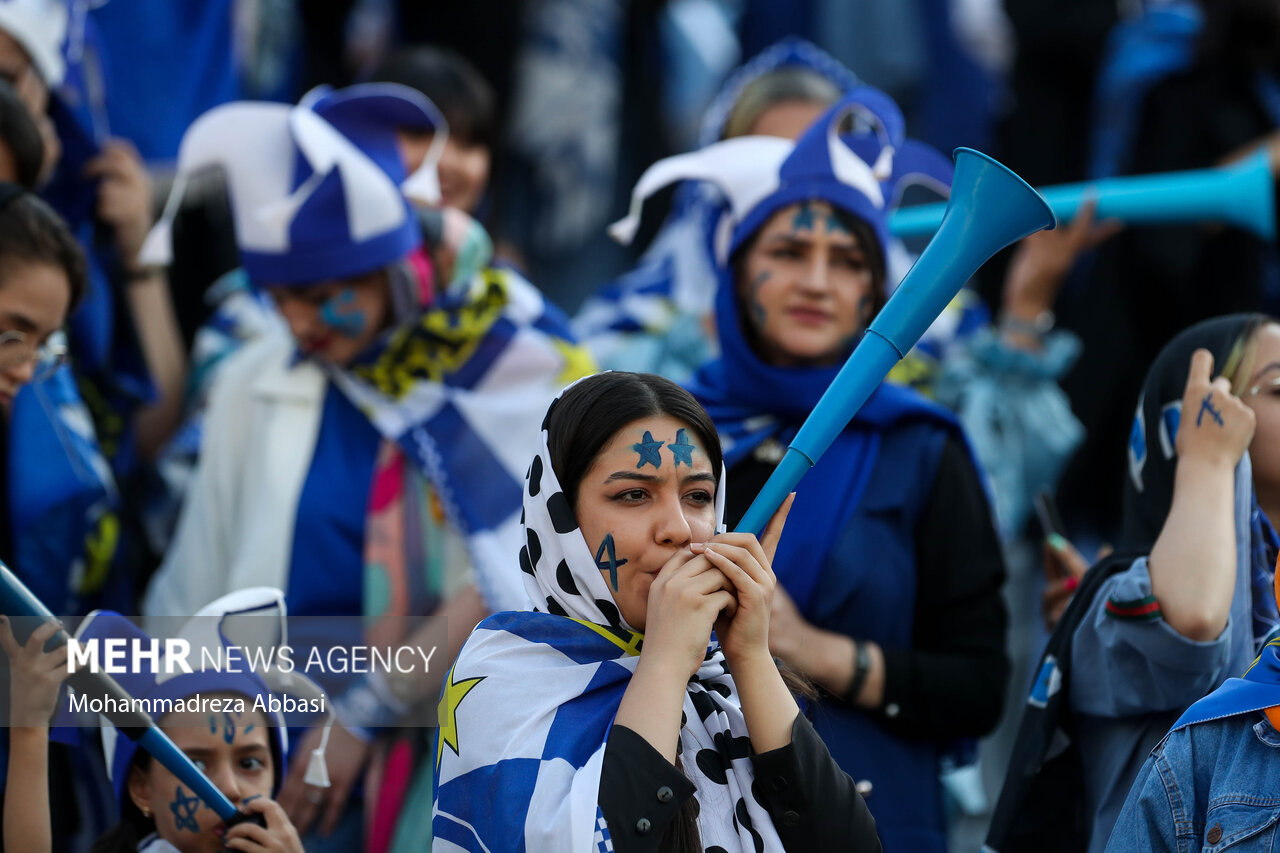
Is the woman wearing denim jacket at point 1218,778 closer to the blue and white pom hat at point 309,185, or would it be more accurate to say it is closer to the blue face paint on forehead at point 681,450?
the blue face paint on forehead at point 681,450

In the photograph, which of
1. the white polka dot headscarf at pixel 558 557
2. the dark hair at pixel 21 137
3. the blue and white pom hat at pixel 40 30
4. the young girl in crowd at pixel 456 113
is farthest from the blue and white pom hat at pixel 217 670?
the young girl in crowd at pixel 456 113

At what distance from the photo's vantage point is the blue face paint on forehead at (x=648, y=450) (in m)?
2.36

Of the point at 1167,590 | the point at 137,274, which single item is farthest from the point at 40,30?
the point at 1167,590

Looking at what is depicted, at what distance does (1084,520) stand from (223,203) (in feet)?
11.5

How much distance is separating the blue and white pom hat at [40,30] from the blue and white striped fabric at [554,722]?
2232 mm

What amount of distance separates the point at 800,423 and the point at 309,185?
1.42 metres

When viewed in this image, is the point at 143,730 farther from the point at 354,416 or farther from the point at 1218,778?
the point at 1218,778

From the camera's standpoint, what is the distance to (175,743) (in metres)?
2.72

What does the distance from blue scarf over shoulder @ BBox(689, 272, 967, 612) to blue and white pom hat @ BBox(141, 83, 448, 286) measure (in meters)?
0.92

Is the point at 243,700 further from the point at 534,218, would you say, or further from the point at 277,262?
the point at 534,218

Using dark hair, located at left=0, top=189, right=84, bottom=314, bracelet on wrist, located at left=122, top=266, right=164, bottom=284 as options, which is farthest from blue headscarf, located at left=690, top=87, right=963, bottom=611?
bracelet on wrist, located at left=122, top=266, right=164, bottom=284

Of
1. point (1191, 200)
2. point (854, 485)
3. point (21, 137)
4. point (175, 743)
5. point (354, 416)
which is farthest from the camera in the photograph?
point (1191, 200)

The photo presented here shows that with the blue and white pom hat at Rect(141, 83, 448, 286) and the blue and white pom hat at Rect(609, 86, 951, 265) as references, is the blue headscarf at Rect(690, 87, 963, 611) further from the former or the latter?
the blue and white pom hat at Rect(141, 83, 448, 286)

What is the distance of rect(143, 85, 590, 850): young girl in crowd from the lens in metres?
3.66
